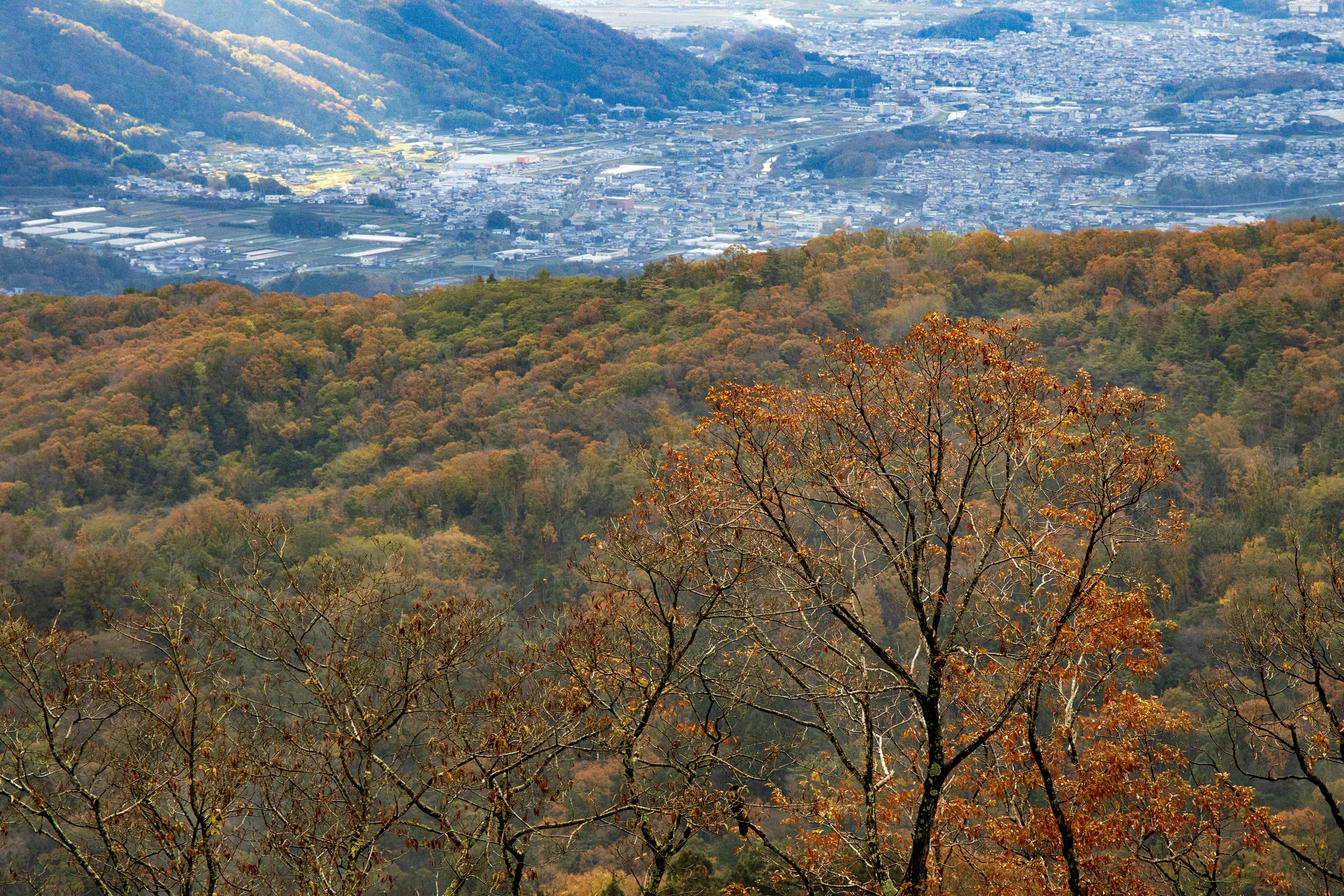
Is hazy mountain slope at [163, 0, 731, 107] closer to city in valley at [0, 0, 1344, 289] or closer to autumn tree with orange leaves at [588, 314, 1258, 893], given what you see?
city in valley at [0, 0, 1344, 289]

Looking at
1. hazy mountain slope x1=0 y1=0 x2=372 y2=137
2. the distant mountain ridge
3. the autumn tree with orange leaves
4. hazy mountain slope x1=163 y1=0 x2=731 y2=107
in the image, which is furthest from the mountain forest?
hazy mountain slope x1=163 y1=0 x2=731 y2=107

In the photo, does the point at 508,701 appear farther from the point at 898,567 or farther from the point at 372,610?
the point at 898,567

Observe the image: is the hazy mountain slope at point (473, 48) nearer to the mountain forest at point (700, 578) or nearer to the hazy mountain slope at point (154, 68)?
the hazy mountain slope at point (154, 68)

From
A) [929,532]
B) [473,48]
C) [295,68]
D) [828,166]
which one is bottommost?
[929,532]

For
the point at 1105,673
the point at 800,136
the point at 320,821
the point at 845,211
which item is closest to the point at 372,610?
the point at 320,821

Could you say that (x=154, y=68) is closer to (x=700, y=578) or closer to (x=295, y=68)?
(x=295, y=68)

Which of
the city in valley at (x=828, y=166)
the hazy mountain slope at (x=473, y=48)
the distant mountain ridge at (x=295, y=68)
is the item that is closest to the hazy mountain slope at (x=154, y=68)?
the distant mountain ridge at (x=295, y=68)

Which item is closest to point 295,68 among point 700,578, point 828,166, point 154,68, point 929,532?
point 154,68
